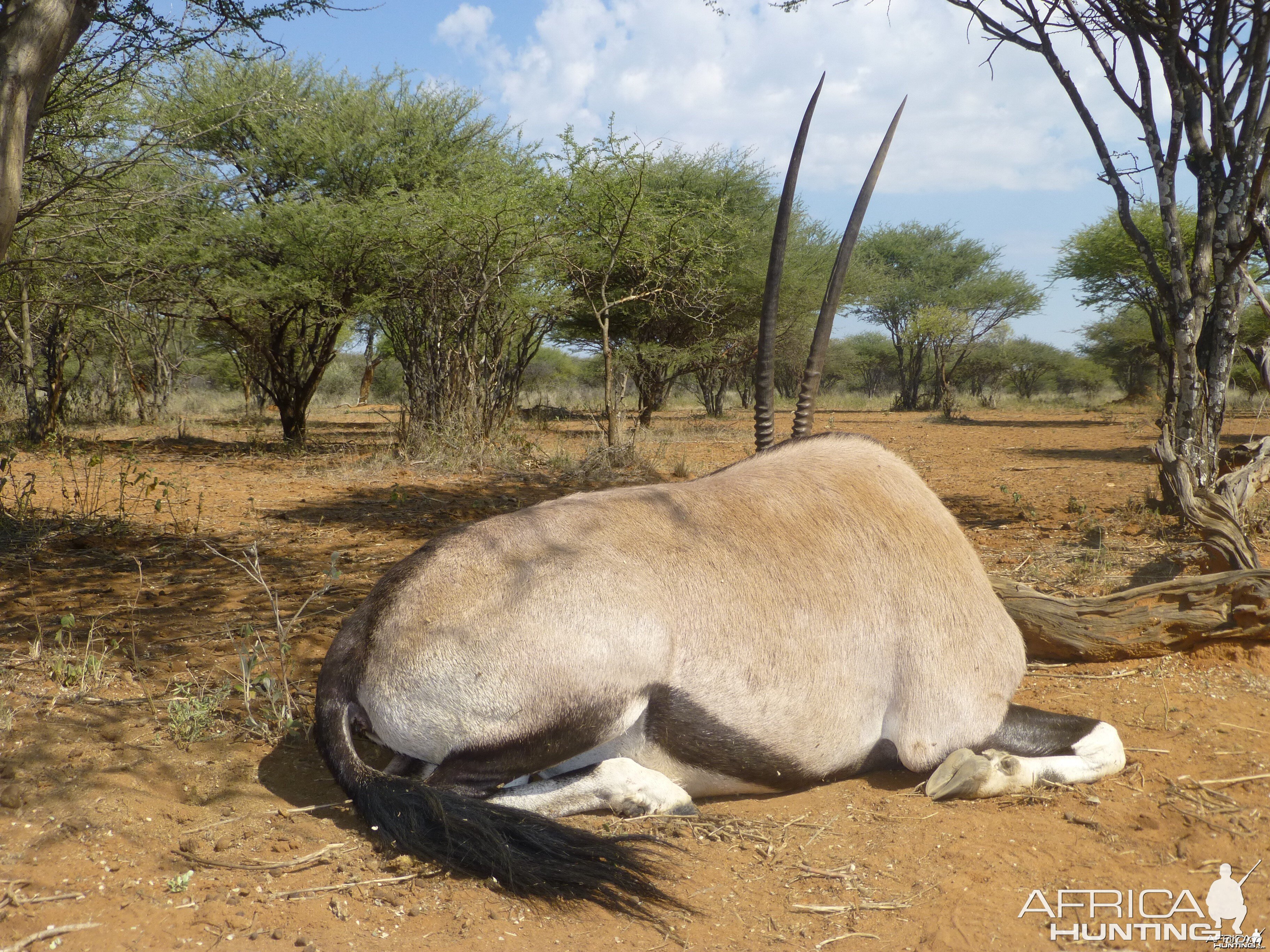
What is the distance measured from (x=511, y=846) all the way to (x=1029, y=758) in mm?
1825

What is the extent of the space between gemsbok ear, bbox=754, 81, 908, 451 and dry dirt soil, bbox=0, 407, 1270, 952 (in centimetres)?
153

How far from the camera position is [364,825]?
268cm

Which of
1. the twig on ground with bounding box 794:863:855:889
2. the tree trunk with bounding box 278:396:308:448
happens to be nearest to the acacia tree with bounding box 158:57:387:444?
the tree trunk with bounding box 278:396:308:448

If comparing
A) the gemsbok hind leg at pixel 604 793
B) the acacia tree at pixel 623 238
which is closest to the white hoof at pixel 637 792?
the gemsbok hind leg at pixel 604 793

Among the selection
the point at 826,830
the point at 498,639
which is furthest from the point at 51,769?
the point at 826,830

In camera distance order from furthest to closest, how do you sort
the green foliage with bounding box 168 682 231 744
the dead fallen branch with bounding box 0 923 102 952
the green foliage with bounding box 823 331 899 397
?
the green foliage with bounding box 823 331 899 397 < the green foliage with bounding box 168 682 231 744 < the dead fallen branch with bounding box 0 923 102 952

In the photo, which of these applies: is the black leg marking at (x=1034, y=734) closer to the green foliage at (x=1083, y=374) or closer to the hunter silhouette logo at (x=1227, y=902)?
the hunter silhouette logo at (x=1227, y=902)

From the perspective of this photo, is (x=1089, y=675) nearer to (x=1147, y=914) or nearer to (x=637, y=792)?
(x=1147, y=914)

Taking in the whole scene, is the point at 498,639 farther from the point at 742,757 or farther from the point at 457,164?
the point at 457,164

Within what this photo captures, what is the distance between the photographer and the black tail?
2.32m

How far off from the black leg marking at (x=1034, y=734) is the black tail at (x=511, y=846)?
1330 mm

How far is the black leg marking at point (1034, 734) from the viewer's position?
309 cm

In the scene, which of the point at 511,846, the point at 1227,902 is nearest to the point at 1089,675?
the point at 1227,902

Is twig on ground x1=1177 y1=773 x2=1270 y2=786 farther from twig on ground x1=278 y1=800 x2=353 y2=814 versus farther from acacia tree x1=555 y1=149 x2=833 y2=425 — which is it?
acacia tree x1=555 y1=149 x2=833 y2=425
